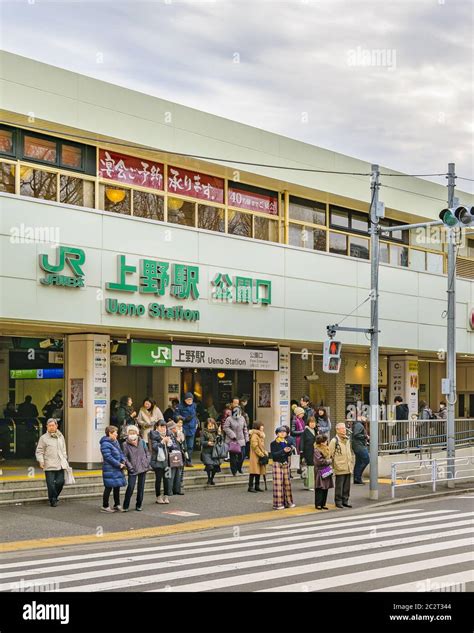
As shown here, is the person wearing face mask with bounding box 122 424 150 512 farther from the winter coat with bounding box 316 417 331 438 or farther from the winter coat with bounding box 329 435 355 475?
the winter coat with bounding box 316 417 331 438

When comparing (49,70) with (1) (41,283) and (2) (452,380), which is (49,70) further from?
(2) (452,380)

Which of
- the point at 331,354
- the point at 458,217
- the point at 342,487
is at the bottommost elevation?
the point at 342,487

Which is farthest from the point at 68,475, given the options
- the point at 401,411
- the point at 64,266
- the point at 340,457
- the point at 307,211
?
the point at 401,411

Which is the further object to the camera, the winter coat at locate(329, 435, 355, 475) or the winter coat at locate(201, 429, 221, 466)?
the winter coat at locate(201, 429, 221, 466)

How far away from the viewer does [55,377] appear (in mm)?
25000

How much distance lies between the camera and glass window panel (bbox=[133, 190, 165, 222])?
24.2m

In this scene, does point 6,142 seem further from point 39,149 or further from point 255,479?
point 255,479

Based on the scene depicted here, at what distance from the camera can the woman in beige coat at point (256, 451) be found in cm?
2189

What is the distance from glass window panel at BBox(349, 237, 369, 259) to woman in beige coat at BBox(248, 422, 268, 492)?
1130 cm

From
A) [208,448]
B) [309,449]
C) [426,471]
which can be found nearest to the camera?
[208,448]

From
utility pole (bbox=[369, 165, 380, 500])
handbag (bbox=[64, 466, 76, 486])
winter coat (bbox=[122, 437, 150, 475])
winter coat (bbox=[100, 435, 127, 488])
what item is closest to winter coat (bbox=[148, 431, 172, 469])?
winter coat (bbox=[122, 437, 150, 475])

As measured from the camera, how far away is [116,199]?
935 inches

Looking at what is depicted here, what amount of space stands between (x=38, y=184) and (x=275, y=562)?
39.3ft
